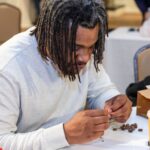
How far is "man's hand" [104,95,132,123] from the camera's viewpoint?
54.3 inches

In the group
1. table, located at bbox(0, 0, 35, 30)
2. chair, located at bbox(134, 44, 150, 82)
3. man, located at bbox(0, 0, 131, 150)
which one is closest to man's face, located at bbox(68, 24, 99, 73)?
man, located at bbox(0, 0, 131, 150)

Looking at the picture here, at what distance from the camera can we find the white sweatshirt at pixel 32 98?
45.6 inches

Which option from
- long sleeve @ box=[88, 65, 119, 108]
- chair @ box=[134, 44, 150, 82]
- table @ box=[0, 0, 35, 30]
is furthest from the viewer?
table @ box=[0, 0, 35, 30]

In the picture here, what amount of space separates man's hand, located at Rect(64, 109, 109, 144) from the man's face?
0.52ft

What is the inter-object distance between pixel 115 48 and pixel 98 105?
1.45m

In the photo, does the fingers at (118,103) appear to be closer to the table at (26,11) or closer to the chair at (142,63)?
the chair at (142,63)

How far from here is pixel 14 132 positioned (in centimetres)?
124

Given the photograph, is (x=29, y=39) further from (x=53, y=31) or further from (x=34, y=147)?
(x=34, y=147)

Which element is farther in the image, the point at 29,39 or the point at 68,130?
the point at 29,39

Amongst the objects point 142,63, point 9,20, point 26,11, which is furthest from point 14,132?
point 26,11

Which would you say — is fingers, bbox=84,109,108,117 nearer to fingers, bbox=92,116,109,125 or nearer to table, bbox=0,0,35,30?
fingers, bbox=92,116,109,125

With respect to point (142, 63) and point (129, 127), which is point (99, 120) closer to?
point (129, 127)

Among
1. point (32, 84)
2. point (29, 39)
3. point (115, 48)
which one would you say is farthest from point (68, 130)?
point (115, 48)

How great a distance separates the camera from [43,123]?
1347 mm
